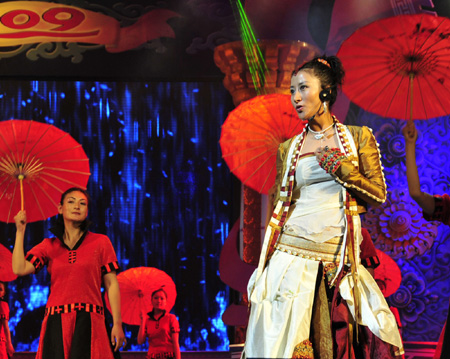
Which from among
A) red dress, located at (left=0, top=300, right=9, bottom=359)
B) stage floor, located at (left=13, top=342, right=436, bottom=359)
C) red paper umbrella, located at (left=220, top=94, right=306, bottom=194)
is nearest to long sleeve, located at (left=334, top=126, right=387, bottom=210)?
red paper umbrella, located at (left=220, top=94, right=306, bottom=194)

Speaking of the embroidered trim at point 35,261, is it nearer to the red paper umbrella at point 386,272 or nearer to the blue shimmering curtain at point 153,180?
the red paper umbrella at point 386,272

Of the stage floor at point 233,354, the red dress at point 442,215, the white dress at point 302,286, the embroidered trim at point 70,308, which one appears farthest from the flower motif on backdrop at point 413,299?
the white dress at point 302,286

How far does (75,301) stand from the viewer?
3.46 meters

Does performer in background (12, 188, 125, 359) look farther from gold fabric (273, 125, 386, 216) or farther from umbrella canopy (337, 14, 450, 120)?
umbrella canopy (337, 14, 450, 120)

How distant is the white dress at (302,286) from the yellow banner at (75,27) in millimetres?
4285

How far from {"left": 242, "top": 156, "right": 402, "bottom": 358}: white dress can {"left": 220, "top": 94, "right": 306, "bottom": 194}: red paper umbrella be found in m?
2.00

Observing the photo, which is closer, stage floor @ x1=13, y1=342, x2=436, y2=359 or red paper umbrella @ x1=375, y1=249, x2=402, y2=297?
red paper umbrella @ x1=375, y1=249, x2=402, y2=297

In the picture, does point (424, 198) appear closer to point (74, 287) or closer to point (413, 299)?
point (74, 287)

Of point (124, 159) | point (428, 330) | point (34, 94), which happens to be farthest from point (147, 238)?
point (428, 330)

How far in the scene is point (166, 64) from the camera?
6523 mm

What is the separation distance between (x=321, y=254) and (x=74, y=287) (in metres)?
1.48

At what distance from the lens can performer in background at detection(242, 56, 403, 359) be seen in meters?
2.43

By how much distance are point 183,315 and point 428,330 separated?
7.35 feet

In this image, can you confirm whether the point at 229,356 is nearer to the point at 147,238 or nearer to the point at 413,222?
the point at 147,238
